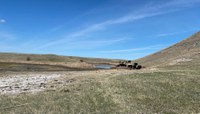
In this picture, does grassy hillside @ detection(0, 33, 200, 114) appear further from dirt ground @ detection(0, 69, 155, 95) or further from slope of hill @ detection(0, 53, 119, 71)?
slope of hill @ detection(0, 53, 119, 71)

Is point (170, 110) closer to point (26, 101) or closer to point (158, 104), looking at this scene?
point (158, 104)

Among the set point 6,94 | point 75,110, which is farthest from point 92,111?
point 6,94

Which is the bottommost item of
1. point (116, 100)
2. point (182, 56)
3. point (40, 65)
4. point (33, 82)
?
point (116, 100)

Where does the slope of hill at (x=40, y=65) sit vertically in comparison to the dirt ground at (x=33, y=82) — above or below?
above

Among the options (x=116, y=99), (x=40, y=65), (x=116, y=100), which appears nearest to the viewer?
(x=116, y=100)

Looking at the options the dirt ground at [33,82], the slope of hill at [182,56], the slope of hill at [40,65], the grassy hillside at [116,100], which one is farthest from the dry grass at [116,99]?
the slope of hill at [40,65]

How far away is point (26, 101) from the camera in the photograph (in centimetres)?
1532

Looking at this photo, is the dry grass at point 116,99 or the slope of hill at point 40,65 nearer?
→ the dry grass at point 116,99

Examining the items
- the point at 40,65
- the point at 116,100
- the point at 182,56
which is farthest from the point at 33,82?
the point at 40,65

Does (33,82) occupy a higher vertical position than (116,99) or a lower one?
higher

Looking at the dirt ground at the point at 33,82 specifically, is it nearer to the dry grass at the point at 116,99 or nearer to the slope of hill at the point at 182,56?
the dry grass at the point at 116,99

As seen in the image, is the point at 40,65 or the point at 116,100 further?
the point at 40,65

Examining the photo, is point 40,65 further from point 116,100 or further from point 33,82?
point 116,100

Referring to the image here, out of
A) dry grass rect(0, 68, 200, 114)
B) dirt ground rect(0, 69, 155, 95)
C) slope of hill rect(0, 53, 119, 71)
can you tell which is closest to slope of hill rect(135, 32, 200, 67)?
dirt ground rect(0, 69, 155, 95)
